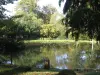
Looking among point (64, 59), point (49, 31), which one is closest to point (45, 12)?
point (49, 31)

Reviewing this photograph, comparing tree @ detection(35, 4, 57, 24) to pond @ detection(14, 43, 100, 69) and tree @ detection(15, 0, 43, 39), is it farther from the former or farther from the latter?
pond @ detection(14, 43, 100, 69)

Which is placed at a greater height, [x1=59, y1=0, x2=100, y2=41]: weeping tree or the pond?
[x1=59, y1=0, x2=100, y2=41]: weeping tree

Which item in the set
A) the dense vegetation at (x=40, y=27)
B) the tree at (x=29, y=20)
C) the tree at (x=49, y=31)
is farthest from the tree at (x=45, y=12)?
the tree at (x=49, y=31)

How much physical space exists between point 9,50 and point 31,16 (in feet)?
98.1

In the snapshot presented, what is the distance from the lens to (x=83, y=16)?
28.1 ft

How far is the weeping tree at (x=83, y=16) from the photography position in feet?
28.1

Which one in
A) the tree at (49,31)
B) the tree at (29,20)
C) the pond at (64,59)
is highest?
the tree at (29,20)

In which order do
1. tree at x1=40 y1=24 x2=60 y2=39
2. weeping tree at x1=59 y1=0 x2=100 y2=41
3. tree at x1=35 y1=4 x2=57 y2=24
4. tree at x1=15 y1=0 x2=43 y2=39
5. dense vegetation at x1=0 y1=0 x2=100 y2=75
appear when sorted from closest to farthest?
weeping tree at x1=59 y1=0 x2=100 y2=41 < dense vegetation at x1=0 y1=0 x2=100 y2=75 < tree at x1=15 y1=0 x2=43 y2=39 < tree at x1=40 y1=24 x2=60 y2=39 < tree at x1=35 y1=4 x2=57 y2=24

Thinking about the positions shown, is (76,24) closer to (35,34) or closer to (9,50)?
(9,50)

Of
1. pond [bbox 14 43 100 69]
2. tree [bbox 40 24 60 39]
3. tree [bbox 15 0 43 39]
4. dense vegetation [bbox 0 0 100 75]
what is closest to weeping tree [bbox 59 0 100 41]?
dense vegetation [bbox 0 0 100 75]

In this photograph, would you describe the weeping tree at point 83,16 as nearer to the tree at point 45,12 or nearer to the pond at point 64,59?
the pond at point 64,59

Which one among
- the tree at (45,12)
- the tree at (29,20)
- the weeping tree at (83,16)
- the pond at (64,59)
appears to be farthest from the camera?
the tree at (45,12)

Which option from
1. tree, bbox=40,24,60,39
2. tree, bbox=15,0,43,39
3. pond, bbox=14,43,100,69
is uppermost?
tree, bbox=15,0,43,39

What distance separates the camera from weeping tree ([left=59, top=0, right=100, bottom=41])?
8578 millimetres
